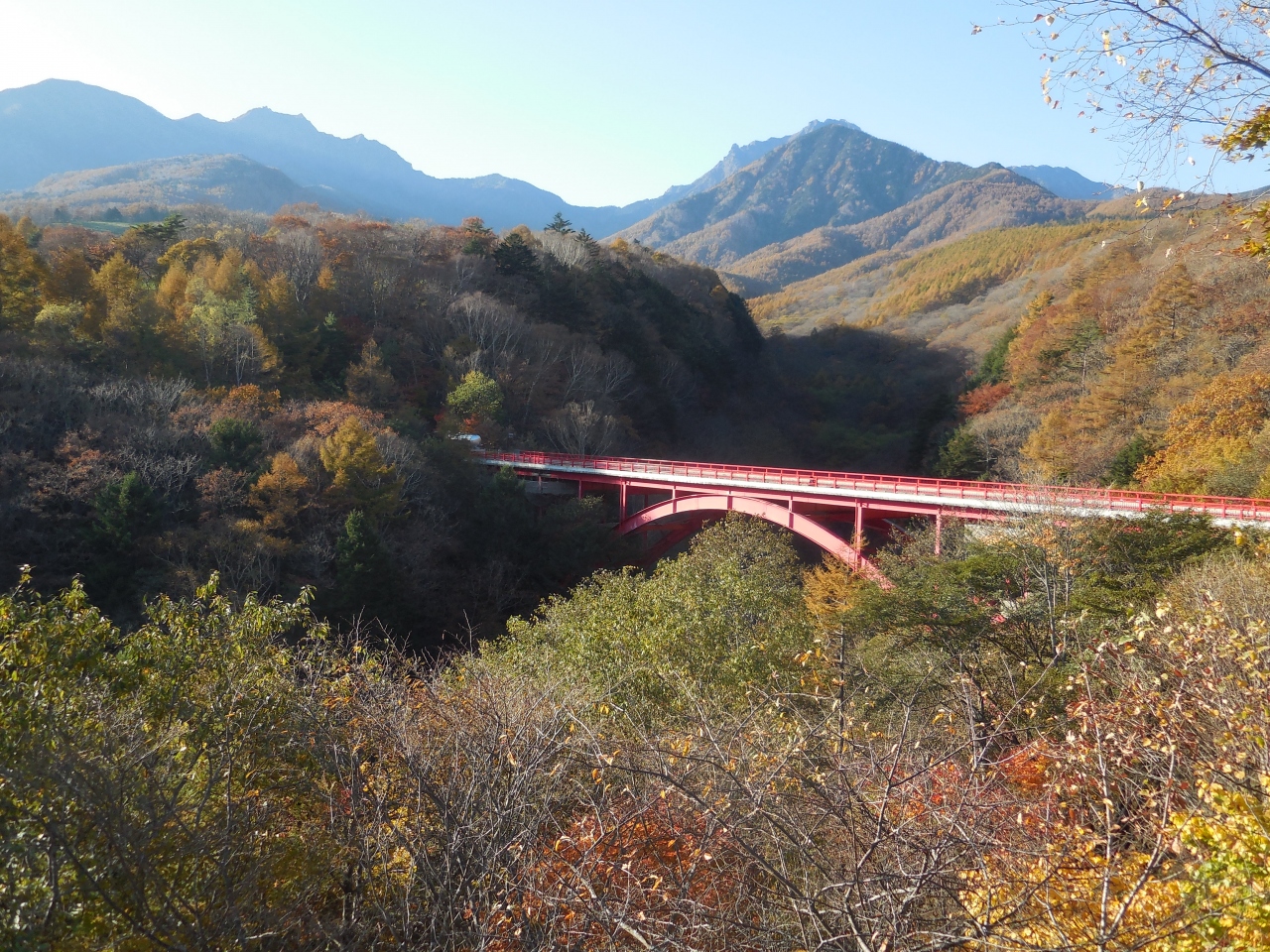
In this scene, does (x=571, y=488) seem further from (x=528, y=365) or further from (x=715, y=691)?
(x=715, y=691)

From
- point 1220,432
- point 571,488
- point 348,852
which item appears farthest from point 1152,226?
point 571,488

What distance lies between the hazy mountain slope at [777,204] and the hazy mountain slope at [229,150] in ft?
123

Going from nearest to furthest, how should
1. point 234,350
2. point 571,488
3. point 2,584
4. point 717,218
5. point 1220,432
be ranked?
point 2,584
point 1220,432
point 234,350
point 571,488
point 717,218

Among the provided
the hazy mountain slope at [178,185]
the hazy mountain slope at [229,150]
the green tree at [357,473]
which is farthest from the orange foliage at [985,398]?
the hazy mountain slope at [229,150]

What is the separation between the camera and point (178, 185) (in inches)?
3322

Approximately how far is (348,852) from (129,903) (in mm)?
1278

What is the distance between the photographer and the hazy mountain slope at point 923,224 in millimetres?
122625

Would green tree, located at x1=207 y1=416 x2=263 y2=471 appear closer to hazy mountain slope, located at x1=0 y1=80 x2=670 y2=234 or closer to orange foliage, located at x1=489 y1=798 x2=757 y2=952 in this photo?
orange foliage, located at x1=489 y1=798 x2=757 y2=952

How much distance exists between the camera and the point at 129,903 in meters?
3.88

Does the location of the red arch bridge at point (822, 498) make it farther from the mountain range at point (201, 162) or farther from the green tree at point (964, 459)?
the mountain range at point (201, 162)

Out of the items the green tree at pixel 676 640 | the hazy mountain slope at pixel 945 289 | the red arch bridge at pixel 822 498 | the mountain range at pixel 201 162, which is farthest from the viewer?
the mountain range at pixel 201 162

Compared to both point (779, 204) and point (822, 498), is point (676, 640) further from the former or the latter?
point (779, 204)

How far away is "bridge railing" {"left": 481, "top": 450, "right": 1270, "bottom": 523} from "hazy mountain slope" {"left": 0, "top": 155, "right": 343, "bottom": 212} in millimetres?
65912

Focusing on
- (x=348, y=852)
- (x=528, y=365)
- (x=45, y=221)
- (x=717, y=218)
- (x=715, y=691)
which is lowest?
(x=715, y=691)
